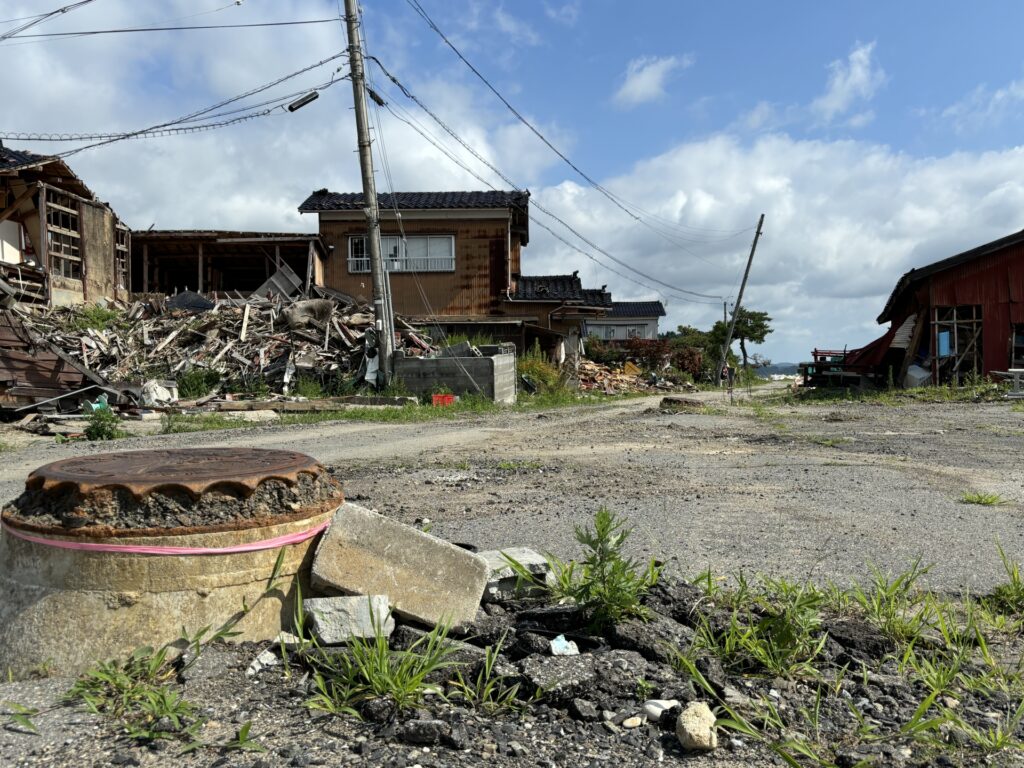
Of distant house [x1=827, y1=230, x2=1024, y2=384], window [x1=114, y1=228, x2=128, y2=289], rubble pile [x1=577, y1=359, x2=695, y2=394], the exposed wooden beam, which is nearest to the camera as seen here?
the exposed wooden beam

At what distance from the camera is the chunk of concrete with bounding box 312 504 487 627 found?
2.99 metres

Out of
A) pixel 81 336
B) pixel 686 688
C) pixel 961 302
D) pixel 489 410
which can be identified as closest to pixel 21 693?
pixel 686 688

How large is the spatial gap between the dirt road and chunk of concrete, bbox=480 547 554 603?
89 centimetres

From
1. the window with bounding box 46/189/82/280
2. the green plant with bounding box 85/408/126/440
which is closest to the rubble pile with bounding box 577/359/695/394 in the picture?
the window with bounding box 46/189/82/280

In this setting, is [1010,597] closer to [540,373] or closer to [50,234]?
[540,373]

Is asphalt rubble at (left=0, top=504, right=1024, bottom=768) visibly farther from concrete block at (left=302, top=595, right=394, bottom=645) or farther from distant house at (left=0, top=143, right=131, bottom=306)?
distant house at (left=0, top=143, right=131, bottom=306)

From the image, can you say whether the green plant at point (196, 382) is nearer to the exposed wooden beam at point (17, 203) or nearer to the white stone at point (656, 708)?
the exposed wooden beam at point (17, 203)

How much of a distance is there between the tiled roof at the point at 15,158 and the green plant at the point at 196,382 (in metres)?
7.86

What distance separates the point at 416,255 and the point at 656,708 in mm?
24590

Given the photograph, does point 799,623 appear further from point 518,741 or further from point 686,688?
point 518,741

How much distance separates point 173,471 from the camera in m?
3.08

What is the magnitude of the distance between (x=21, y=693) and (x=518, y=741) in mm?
1684

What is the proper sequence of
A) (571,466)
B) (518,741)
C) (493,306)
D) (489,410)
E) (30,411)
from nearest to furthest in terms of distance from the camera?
(518,741) → (571,466) → (30,411) → (489,410) → (493,306)

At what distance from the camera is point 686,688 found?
253cm
